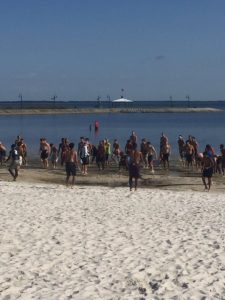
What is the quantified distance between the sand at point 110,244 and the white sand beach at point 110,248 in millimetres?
14

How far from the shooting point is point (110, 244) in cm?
A: 997

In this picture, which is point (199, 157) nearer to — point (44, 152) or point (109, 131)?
point (44, 152)

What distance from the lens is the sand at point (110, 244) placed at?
303 inches

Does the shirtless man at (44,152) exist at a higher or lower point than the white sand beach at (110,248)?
higher

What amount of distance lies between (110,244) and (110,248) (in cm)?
27

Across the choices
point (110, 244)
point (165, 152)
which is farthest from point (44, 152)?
point (110, 244)

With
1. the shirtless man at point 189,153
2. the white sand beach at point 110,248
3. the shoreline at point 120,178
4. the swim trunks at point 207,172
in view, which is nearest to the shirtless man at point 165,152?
the shoreline at point 120,178

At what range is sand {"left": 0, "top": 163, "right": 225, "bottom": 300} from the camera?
770 cm

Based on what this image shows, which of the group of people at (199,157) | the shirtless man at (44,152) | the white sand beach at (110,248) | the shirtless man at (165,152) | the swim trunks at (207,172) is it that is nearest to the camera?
the white sand beach at (110,248)

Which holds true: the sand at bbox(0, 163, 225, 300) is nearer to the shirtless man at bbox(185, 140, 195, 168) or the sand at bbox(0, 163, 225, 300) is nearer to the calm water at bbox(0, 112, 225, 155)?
the shirtless man at bbox(185, 140, 195, 168)

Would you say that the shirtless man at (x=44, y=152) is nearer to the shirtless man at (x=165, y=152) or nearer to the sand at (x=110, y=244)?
the shirtless man at (x=165, y=152)

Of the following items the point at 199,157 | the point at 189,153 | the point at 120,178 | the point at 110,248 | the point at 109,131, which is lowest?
the point at 110,248

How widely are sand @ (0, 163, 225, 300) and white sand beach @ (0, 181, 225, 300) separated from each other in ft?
0.04

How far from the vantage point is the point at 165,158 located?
23.2 m
